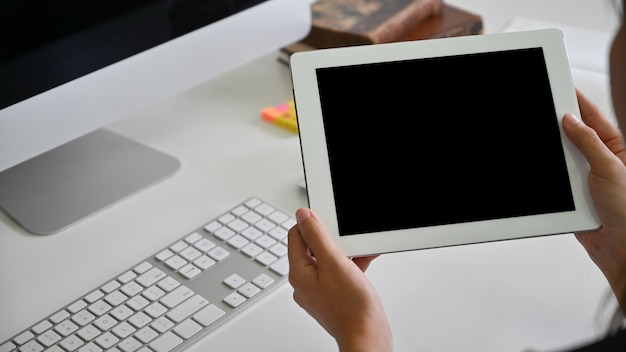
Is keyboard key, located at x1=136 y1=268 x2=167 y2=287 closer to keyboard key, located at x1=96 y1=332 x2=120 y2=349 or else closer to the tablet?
keyboard key, located at x1=96 y1=332 x2=120 y2=349

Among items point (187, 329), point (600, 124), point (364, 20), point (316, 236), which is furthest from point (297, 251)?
point (364, 20)

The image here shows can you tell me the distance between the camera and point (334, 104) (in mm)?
782

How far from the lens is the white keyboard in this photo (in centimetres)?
76

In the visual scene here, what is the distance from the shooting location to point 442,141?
79cm

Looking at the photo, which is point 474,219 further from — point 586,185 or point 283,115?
point 283,115

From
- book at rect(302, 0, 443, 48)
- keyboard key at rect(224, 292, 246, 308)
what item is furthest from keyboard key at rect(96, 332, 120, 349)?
book at rect(302, 0, 443, 48)

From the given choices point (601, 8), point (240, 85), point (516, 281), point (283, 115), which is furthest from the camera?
point (601, 8)

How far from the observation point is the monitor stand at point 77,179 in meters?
0.95

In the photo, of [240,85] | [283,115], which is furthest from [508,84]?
[240,85]

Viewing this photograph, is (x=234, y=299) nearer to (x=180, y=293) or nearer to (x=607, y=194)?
(x=180, y=293)

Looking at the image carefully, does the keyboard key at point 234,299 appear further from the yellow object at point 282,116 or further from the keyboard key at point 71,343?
the yellow object at point 282,116

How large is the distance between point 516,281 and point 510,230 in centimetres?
9

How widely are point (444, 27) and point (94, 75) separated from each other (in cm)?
56

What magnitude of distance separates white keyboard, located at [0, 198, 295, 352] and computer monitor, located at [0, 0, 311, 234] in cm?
15
